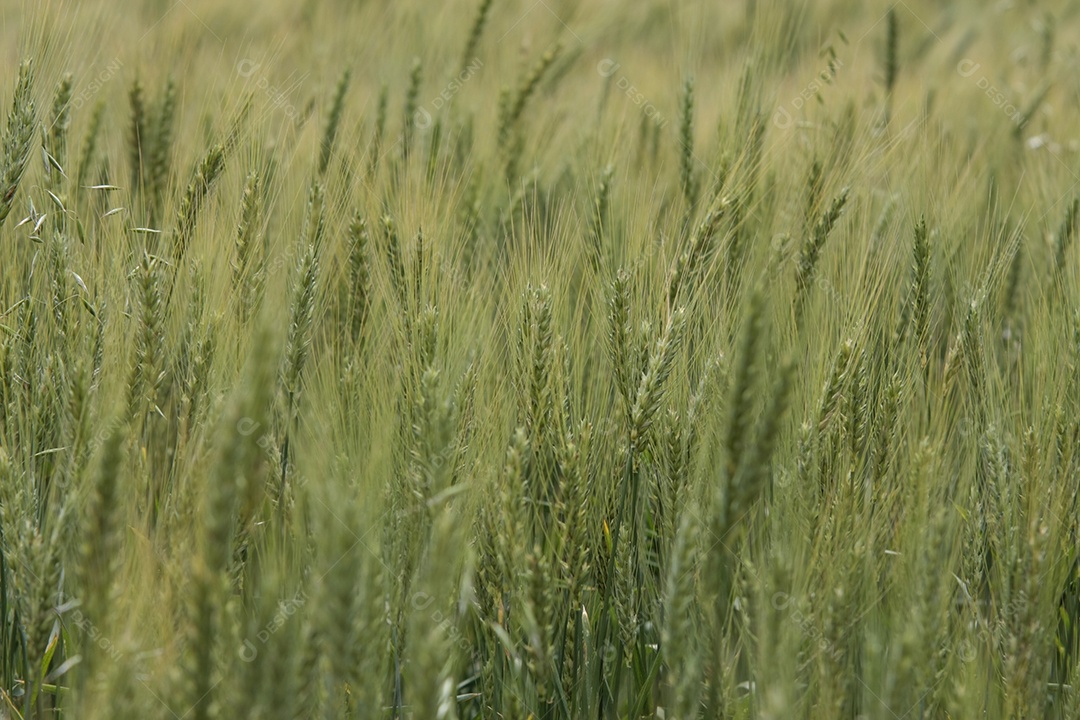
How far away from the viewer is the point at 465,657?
156cm

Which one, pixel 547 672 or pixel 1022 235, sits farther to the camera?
pixel 1022 235

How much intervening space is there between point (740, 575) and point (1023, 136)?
2287 millimetres

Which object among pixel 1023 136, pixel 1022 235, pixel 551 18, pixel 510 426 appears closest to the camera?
pixel 510 426

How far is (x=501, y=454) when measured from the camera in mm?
1438

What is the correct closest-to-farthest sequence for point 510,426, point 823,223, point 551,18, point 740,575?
point 740,575 → point 510,426 → point 823,223 → point 551,18

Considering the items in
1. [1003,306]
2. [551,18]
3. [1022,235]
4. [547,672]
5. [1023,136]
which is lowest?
[547,672]

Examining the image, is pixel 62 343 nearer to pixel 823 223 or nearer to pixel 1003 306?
pixel 823 223

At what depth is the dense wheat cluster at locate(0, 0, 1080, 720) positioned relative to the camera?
1.05 metres

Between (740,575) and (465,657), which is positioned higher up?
(740,575)

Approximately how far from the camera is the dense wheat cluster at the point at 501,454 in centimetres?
105

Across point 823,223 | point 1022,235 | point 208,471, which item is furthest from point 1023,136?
point 208,471

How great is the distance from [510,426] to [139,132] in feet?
4.32

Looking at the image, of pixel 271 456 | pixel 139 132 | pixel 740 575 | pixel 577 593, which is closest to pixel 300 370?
pixel 271 456

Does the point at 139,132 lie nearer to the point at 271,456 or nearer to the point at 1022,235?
the point at 271,456
